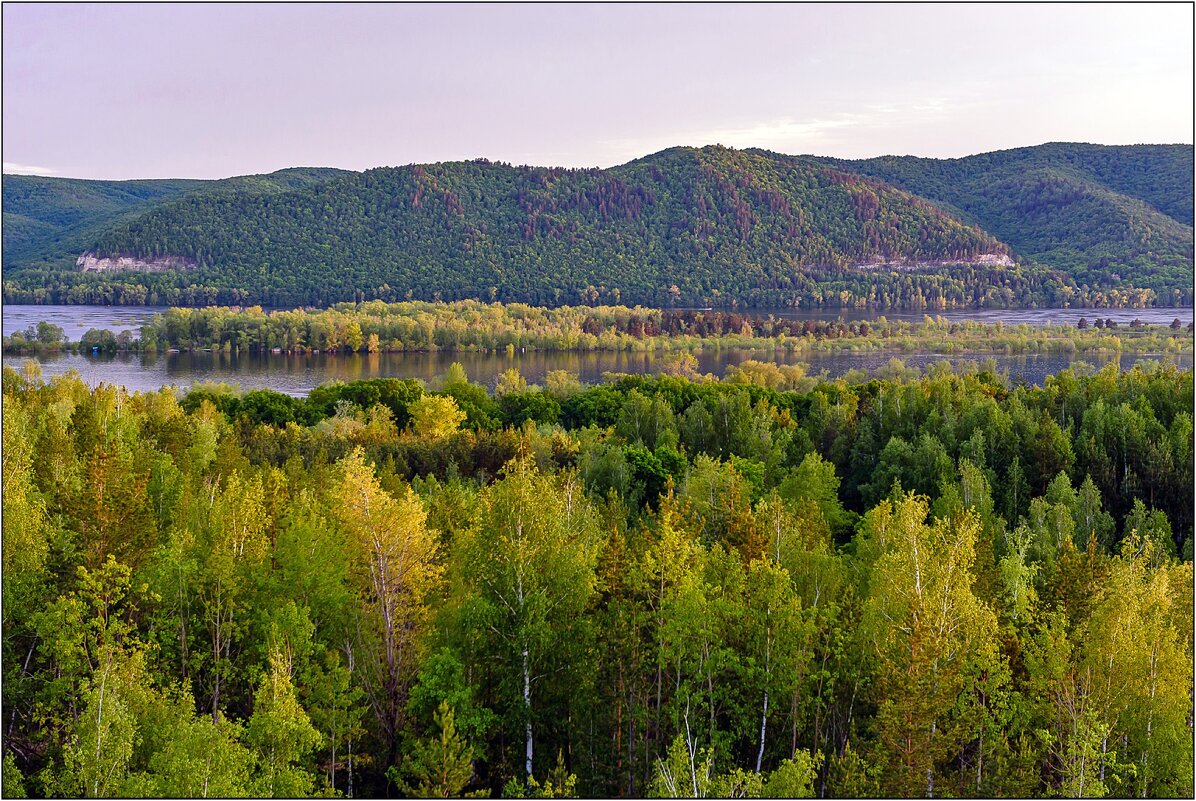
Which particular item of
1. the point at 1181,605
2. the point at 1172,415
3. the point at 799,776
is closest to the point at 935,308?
the point at 1172,415

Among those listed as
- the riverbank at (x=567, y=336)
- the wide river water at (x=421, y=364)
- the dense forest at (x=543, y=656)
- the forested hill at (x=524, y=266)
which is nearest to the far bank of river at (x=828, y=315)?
the wide river water at (x=421, y=364)

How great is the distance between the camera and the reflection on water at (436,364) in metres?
90.0

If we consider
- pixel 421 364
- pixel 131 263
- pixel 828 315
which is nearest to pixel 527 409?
pixel 421 364

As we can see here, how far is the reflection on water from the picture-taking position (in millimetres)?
90000

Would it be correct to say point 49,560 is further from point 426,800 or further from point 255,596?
point 426,800

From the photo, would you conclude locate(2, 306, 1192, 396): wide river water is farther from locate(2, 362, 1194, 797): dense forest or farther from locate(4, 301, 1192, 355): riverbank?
locate(2, 362, 1194, 797): dense forest

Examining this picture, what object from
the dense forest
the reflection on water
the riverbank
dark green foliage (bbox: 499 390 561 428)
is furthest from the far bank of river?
the dense forest

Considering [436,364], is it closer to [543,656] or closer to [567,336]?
[567,336]

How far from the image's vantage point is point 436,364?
340ft

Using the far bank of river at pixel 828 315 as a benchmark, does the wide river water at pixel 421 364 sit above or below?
below

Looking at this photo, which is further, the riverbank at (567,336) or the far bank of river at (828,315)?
the far bank of river at (828,315)

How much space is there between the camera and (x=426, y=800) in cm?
1631

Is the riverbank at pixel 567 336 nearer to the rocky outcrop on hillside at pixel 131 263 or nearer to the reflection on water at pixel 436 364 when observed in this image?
the reflection on water at pixel 436 364

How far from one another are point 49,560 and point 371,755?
7256mm
